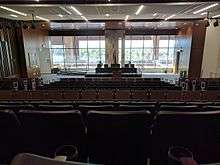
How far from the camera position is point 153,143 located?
2049mm

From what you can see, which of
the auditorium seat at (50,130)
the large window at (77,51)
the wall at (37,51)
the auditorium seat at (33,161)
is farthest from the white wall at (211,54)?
the wall at (37,51)

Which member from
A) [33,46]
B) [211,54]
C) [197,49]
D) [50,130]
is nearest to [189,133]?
[50,130]

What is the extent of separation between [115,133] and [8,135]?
113 centimetres

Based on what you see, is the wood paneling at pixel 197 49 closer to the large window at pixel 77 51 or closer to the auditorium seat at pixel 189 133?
the large window at pixel 77 51

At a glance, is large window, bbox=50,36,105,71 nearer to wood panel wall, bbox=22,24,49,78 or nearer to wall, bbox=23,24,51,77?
wall, bbox=23,24,51,77

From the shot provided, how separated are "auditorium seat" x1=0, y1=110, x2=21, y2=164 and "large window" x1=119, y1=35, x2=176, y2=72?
18.3m

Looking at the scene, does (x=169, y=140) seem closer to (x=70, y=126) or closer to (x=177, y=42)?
(x=70, y=126)

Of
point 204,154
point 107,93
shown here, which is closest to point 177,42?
point 107,93

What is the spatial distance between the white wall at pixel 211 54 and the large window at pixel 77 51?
9.90 m

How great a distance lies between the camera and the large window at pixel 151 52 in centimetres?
2029

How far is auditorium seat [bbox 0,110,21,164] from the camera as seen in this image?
1.97 m

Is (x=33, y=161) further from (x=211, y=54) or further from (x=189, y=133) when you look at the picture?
(x=211, y=54)

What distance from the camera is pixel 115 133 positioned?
1.89m

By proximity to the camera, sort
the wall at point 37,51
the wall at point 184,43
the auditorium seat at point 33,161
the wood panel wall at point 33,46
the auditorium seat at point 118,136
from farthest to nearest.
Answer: the wall at point 184,43
the wall at point 37,51
the wood panel wall at point 33,46
the auditorium seat at point 118,136
the auditorium seat at point 33,161
